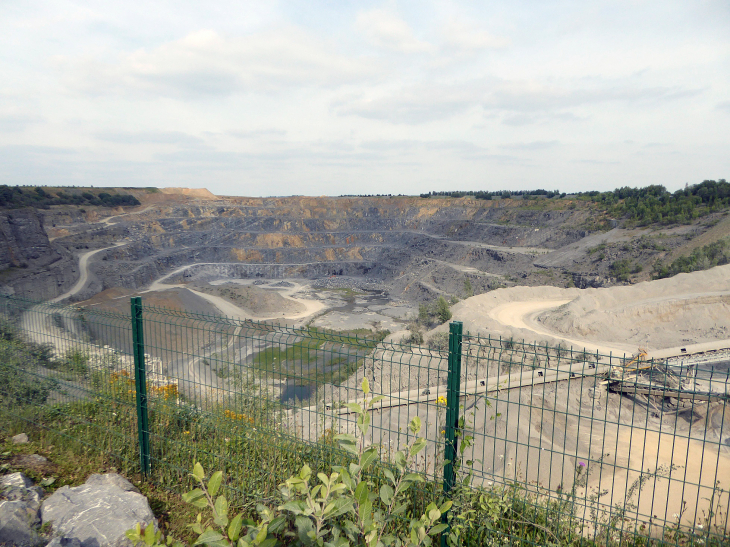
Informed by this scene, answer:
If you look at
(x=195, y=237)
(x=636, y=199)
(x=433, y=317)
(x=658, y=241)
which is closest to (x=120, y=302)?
(x=433, y=317)

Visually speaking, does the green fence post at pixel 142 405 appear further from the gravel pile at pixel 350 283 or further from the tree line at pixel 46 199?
the tree line at pixel 46 199

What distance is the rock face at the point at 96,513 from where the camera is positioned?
388 cm

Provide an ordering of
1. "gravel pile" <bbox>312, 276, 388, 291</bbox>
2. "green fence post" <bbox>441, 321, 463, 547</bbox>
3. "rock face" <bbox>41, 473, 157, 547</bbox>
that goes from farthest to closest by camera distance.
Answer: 1. "gravel pile" <bbox>312, 276, 388, 291</bbox>
2. "rock face" <bbox>41, 473, 157, 547</bbox>
3. "green fence post" <bbox>441, 321, 463, 547</bbox>

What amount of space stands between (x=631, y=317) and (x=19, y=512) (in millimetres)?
28289

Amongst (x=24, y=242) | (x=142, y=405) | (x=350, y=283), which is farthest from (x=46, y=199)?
(x=142, y=405)

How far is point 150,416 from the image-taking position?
595 centimetres

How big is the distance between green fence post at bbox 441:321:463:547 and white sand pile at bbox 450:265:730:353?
2001 cm

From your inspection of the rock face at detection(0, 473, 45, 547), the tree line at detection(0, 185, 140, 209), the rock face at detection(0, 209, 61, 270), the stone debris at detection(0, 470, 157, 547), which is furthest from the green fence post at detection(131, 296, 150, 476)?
the tree line at detection(0, 185, 140, 209)

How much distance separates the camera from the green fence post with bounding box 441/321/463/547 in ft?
11.9

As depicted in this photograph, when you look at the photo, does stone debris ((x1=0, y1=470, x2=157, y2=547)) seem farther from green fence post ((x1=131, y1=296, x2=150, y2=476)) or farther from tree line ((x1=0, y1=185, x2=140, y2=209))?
tree line ((x1=0, y1=185, x2=140, y2=209))

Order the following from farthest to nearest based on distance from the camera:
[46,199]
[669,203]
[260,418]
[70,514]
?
[46,199] → [669,203] → [260,418] → [70,514]

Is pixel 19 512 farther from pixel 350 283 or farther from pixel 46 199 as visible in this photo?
pixel 46 199

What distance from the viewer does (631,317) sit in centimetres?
2539

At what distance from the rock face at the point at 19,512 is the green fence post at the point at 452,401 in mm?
3554
